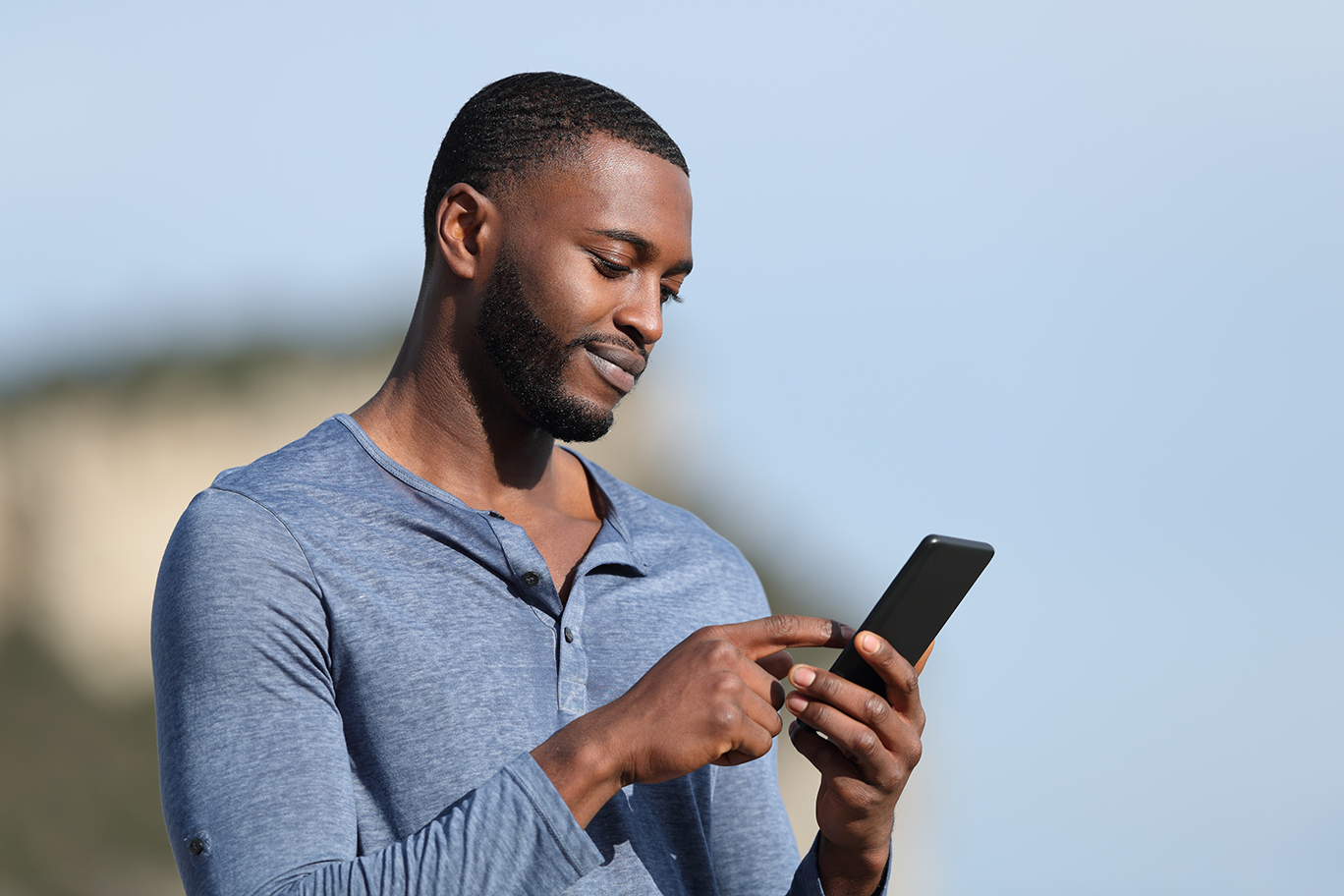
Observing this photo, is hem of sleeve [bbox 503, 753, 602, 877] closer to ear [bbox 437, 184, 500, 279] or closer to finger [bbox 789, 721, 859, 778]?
finger [bbox 789, 721, 859, 778]

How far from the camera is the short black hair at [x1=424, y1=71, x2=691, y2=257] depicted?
11.1ft

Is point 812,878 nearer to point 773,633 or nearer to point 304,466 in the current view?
point 773,633

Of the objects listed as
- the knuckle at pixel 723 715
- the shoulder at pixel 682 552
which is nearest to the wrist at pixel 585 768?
the knuckle at pixel 723 715

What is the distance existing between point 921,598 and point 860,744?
0.32 m

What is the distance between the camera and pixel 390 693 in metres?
2.82

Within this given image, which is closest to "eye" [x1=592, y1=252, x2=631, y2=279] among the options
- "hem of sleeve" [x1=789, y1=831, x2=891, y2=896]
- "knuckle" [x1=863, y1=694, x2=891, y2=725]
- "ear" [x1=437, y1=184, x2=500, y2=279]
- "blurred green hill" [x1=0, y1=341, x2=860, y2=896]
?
"ear" [x1=437, y1=184, x2=500, y2=279]

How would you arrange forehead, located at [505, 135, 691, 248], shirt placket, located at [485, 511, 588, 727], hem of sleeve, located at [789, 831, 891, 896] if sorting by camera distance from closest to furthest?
shirt placket, located at [485, 511, 588, 727] → hem of sleeve, located at [789, 831, 891, 896] → forehead, located at [505, 135, 691, 248]

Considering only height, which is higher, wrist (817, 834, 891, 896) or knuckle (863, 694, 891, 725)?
knuckle (863, 694, 891, 725)

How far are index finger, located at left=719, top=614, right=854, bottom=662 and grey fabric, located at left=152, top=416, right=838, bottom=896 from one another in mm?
461

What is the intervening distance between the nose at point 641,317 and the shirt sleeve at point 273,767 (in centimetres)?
91

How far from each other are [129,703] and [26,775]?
1290mm

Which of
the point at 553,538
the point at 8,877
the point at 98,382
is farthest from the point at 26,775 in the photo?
the point at 553,538

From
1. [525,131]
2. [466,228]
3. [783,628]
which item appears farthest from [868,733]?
[525,131]

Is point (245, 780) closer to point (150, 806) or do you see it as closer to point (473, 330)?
point (473, 330)
